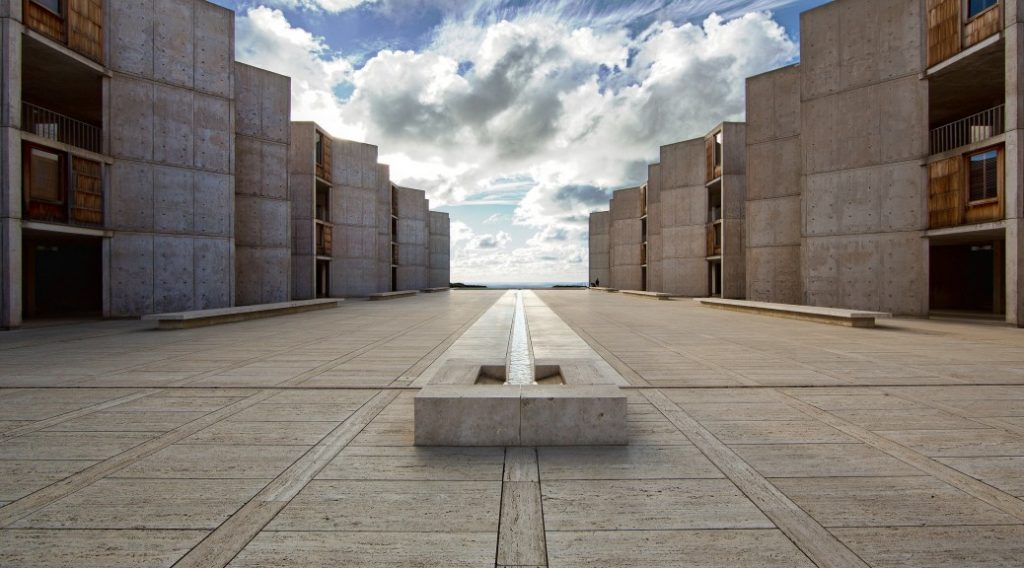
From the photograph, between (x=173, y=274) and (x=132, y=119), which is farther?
(x=173, y=274)

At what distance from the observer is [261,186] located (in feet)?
71.1

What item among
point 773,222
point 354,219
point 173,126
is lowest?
point 773,222

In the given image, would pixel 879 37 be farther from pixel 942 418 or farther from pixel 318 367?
pixel 318 367

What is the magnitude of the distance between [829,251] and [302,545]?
2105 cm

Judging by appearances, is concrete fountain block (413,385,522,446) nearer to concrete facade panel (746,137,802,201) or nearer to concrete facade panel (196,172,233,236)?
concrete facade panel (196,172,233,236)

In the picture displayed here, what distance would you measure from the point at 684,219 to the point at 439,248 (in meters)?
32.6

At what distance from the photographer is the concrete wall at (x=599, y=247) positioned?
2173 inches

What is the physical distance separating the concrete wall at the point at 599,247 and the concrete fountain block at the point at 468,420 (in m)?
51.4

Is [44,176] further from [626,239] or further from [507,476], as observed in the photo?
[626,239]

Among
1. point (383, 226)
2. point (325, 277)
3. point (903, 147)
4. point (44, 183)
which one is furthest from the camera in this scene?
point (383, 226)

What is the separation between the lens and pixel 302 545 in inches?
102

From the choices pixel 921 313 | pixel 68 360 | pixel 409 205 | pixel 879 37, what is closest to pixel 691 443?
pixel 68 360

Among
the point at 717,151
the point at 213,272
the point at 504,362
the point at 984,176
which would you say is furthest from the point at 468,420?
the point at 717,151

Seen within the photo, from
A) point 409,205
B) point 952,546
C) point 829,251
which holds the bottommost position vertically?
point 952,546
